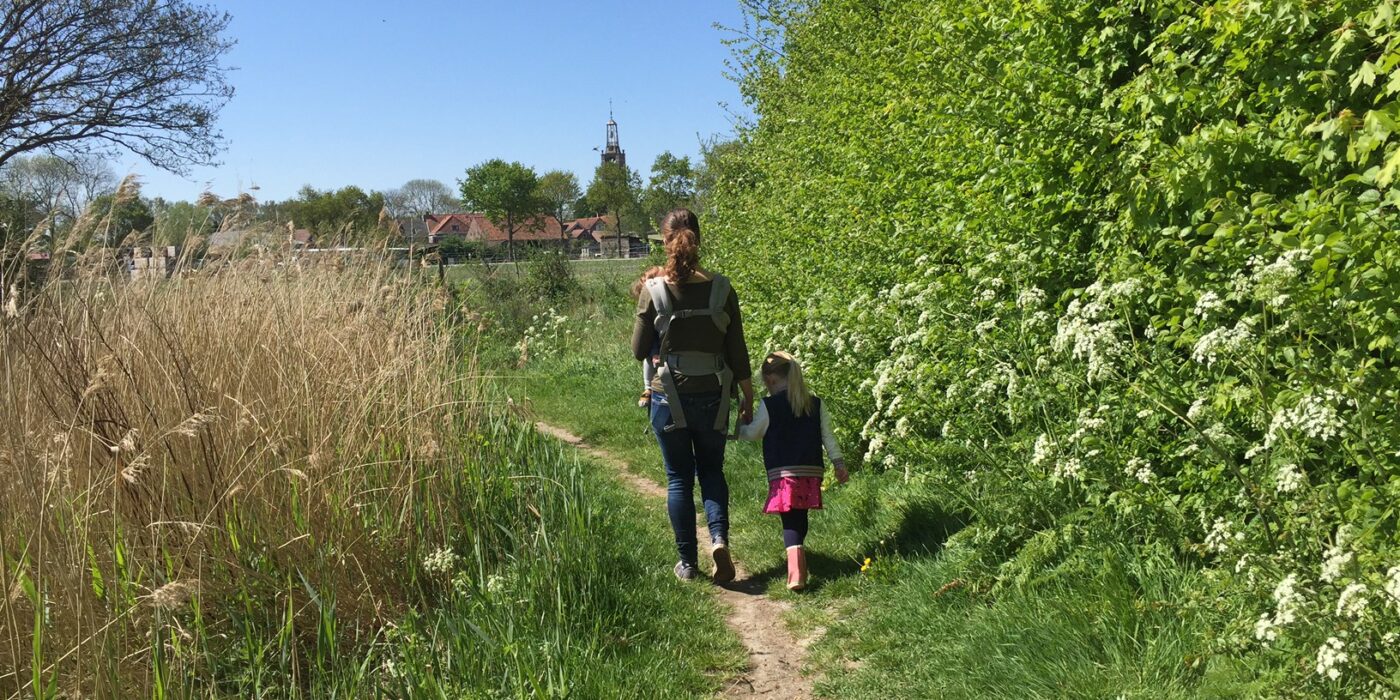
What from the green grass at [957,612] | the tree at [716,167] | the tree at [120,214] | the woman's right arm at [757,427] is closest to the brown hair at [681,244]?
the woman's right arm at [757,427]

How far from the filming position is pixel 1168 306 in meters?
4.04

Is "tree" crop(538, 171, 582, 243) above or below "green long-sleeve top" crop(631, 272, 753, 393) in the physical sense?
above

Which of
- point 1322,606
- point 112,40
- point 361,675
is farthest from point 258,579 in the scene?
point 112,40

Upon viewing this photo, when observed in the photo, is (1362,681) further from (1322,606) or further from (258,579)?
(258,579)

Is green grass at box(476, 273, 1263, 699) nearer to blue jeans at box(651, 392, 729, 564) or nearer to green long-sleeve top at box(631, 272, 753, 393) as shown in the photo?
blue jeans at box(651, 392, 729, 564)

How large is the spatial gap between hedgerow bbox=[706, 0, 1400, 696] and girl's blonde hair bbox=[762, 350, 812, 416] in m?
0.51

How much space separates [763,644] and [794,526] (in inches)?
32.1

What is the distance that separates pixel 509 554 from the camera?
4.81 meters

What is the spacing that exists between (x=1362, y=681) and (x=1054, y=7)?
10.6ft

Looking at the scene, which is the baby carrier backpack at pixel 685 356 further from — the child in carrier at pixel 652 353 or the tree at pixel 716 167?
the tree at pixel 716 167

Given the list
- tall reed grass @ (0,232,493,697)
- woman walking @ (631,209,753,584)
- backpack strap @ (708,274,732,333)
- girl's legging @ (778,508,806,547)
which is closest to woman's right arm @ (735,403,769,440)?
woman walking @ (631,209,753,584)

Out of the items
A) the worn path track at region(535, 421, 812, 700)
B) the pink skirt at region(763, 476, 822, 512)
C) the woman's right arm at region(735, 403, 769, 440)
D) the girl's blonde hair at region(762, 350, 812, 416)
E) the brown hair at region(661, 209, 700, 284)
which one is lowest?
the worn path track at region(535, 421, 812, 700)

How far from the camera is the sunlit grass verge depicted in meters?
3.34

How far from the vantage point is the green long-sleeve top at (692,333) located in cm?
505
